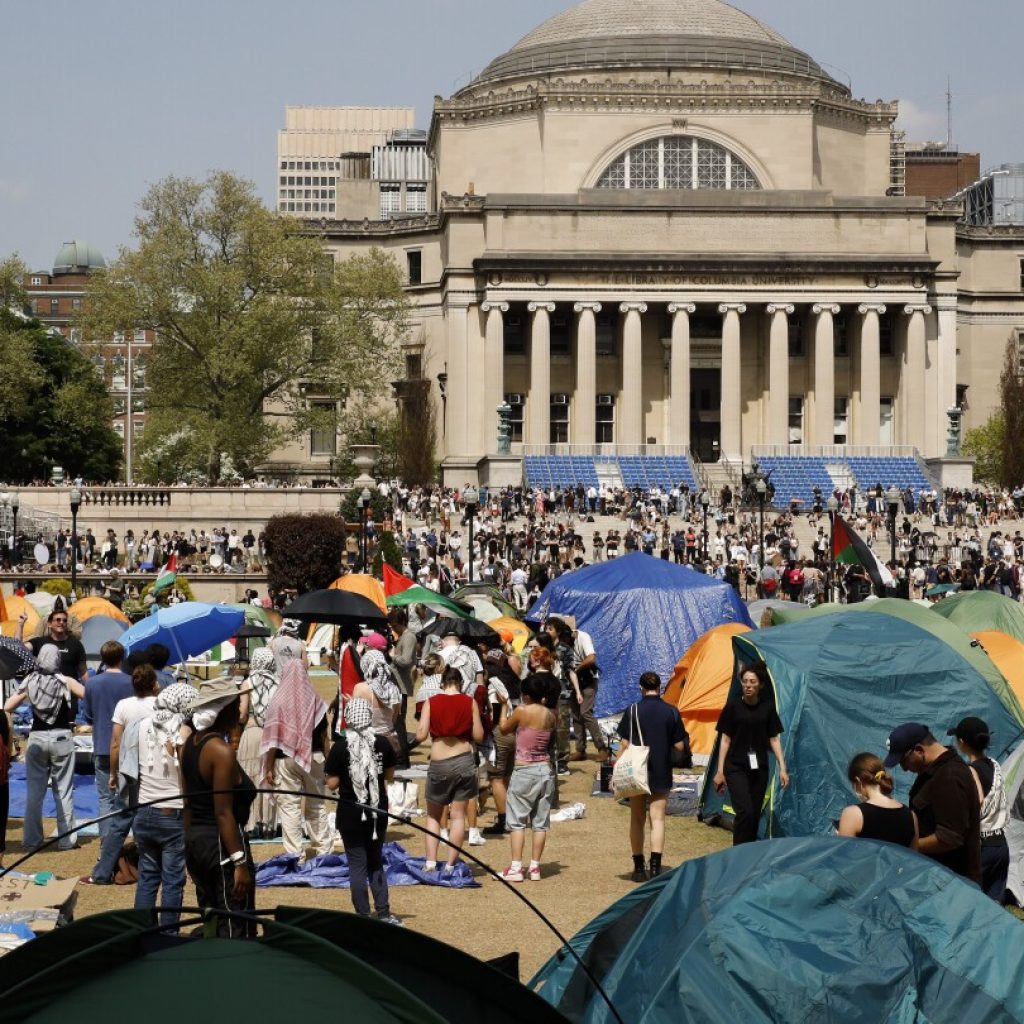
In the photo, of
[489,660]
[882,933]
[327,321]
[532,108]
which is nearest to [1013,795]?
[882,933]

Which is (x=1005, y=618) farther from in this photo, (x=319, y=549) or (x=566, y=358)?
(x=566, y=358)

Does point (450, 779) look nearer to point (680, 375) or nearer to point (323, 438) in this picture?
point (680, 375)

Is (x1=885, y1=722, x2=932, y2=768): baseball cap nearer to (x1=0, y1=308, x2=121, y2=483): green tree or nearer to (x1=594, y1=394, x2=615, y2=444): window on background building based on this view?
(x1=0, y1=308, x2=121, y2=483): green tree

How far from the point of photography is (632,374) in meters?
78.8

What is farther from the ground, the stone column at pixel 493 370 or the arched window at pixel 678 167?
the arched window at pixel 678 167

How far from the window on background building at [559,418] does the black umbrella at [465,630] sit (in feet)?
188

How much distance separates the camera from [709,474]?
7675cm

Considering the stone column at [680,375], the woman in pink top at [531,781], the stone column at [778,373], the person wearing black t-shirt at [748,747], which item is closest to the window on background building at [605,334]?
the stone column at [680,375]

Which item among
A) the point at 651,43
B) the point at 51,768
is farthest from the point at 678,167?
the point at 51,768

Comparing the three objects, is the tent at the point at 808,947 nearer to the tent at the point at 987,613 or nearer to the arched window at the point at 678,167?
the tent at the point at 987,613

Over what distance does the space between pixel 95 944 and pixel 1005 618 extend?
59.9 feet

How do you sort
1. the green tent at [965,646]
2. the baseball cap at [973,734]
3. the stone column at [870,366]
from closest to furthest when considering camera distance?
the baseball cap at [973,734], the green tent at [965,646], the stone column at [870,366]

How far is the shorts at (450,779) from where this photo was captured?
1532cm

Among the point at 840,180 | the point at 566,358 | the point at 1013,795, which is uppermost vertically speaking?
the point at 840,180
